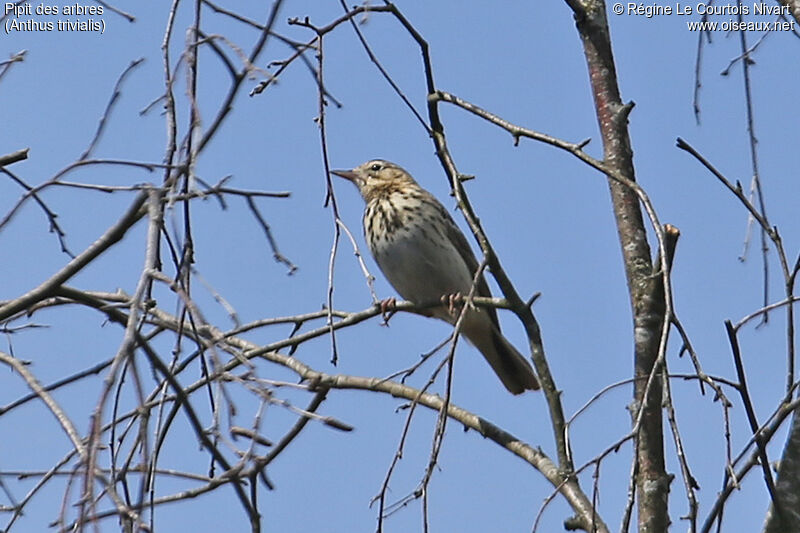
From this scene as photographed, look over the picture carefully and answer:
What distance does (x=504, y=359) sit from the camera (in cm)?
795

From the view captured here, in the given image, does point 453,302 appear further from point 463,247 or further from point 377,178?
point 377,178

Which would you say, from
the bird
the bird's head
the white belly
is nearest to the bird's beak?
the bird's head

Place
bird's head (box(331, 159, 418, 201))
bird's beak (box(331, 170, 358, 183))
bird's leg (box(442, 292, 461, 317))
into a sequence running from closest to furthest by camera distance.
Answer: bird's leg (box(442, 292, 461, 317)), bird's head (box(331, 159, 418, 201)), bird's beak (box(331, 170, 358, 183))

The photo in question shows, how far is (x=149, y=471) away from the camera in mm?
2836

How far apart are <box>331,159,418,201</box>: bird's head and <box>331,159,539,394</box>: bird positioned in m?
0.05

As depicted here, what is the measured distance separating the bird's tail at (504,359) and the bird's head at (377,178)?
1057mm

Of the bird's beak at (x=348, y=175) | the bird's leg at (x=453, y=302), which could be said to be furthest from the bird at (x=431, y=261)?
the bird's beak at (x=348, y=175)

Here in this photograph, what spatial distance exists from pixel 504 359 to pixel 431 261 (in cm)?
83

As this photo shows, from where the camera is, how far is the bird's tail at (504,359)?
7.81 m

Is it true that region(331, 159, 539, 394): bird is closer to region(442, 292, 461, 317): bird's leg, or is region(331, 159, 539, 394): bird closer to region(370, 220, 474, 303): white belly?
region(370, 220, 474, 303): white belly

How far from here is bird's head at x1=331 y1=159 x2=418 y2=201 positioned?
8.26 m

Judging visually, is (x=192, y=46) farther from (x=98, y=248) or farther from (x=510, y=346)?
(x=510, y=346)

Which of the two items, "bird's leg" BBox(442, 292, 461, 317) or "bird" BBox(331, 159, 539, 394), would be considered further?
"bird" BBox(331, 159, 539, 394)

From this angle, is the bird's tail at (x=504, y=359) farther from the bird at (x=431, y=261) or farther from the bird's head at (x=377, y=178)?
the bird's head at (x=377, y=178)
